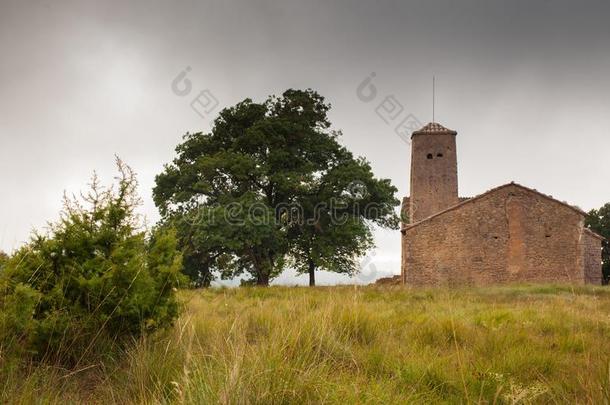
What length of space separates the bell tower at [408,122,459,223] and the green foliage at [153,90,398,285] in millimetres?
5705

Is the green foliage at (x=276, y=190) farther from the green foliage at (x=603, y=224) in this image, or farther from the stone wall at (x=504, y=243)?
the green foliage at (x=603, y=224)

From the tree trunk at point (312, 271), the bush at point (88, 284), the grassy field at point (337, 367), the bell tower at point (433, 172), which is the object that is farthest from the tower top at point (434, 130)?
the bush at point (88, 284)

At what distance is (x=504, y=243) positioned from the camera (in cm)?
2144

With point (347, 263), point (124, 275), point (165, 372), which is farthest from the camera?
point (347, 263)

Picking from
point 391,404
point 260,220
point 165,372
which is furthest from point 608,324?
point 260,220

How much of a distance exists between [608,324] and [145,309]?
613 cm

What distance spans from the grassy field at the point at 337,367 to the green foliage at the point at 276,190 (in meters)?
14.9

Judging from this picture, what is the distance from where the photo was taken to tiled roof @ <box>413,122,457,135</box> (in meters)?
29.2

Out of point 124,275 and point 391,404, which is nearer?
point 391,404

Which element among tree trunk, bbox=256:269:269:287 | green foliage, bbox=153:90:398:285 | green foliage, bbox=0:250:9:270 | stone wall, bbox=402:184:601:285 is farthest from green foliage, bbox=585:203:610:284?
green foliage, bbox=0:250:9:270

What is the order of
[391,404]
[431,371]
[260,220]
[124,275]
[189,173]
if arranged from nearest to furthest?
[391,404]
[431,371]
[124,275]
[260,220]
[189,173]

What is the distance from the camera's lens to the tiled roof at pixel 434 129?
95.7ft

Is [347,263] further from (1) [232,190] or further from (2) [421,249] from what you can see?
(1) [232,190]

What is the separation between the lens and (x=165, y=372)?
3496mm
